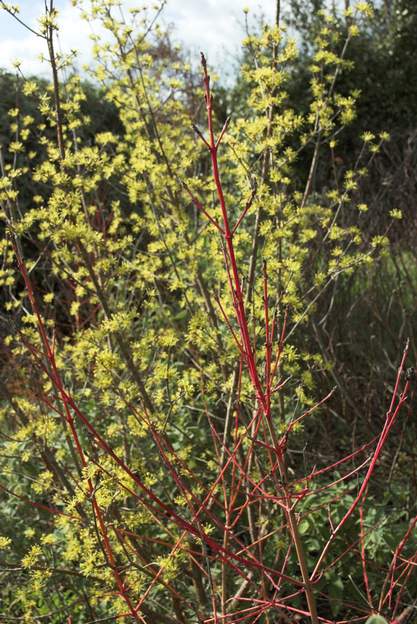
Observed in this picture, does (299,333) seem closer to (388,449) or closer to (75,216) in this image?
(388,449)

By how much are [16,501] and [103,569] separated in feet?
4.39

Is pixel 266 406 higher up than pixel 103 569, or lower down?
higher up

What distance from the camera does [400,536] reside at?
3.04 meters

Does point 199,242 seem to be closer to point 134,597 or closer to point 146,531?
point 146,531

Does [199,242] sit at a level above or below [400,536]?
above

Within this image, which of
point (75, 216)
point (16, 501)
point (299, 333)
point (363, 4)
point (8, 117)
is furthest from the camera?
point (8, 117)

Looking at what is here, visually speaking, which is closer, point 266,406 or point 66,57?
point 266,406

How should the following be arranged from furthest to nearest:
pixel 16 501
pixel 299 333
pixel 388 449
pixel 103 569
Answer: pixel 299 333
pixel 388 449
pixel 16 501
pixel 103 569

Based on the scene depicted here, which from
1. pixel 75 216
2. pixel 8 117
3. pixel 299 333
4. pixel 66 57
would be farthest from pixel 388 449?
pixel 8 117

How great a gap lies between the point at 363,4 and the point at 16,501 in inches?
128

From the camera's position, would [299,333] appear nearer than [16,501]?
No

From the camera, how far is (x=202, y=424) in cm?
416

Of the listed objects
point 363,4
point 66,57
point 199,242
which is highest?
point 363,4

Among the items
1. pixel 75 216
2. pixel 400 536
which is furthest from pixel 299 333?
pixel 75 216
